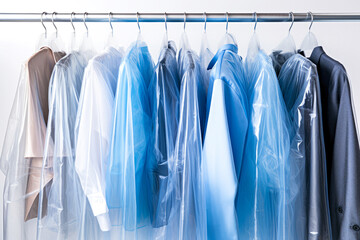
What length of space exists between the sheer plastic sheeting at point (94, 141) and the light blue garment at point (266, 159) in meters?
0.36

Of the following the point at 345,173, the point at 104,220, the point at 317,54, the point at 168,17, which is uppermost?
the point at 168,17

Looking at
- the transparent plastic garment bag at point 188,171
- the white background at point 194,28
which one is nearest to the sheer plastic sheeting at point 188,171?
the transparent plastic garment bag at point 188,171

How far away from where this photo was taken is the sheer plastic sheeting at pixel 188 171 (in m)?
0.65

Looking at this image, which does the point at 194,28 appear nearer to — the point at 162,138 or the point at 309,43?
the point at 309,43

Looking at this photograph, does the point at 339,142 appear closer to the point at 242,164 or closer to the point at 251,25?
the point at 242,164

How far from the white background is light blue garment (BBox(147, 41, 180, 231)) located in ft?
1.83

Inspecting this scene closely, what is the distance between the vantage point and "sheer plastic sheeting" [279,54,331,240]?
655 millimetres

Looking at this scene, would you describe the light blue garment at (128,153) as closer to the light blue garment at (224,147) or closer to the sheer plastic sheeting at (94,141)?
the sheer plastic sheeting at (94,141)

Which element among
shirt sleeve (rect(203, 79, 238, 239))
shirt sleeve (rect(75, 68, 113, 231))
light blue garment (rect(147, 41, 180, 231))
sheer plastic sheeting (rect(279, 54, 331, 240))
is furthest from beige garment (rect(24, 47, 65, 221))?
sheer plastic sheeting (rect(279, 54, 331, 240))

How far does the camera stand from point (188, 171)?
0.66 m

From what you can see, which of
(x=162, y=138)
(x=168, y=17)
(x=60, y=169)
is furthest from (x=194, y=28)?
(x=60, y=169)

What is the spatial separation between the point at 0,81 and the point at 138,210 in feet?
3.30

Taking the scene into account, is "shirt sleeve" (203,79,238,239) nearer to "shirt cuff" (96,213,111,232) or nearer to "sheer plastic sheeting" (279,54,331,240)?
"sheer plastic sheeting" (279,54,331,240)

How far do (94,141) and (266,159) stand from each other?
438 mm
